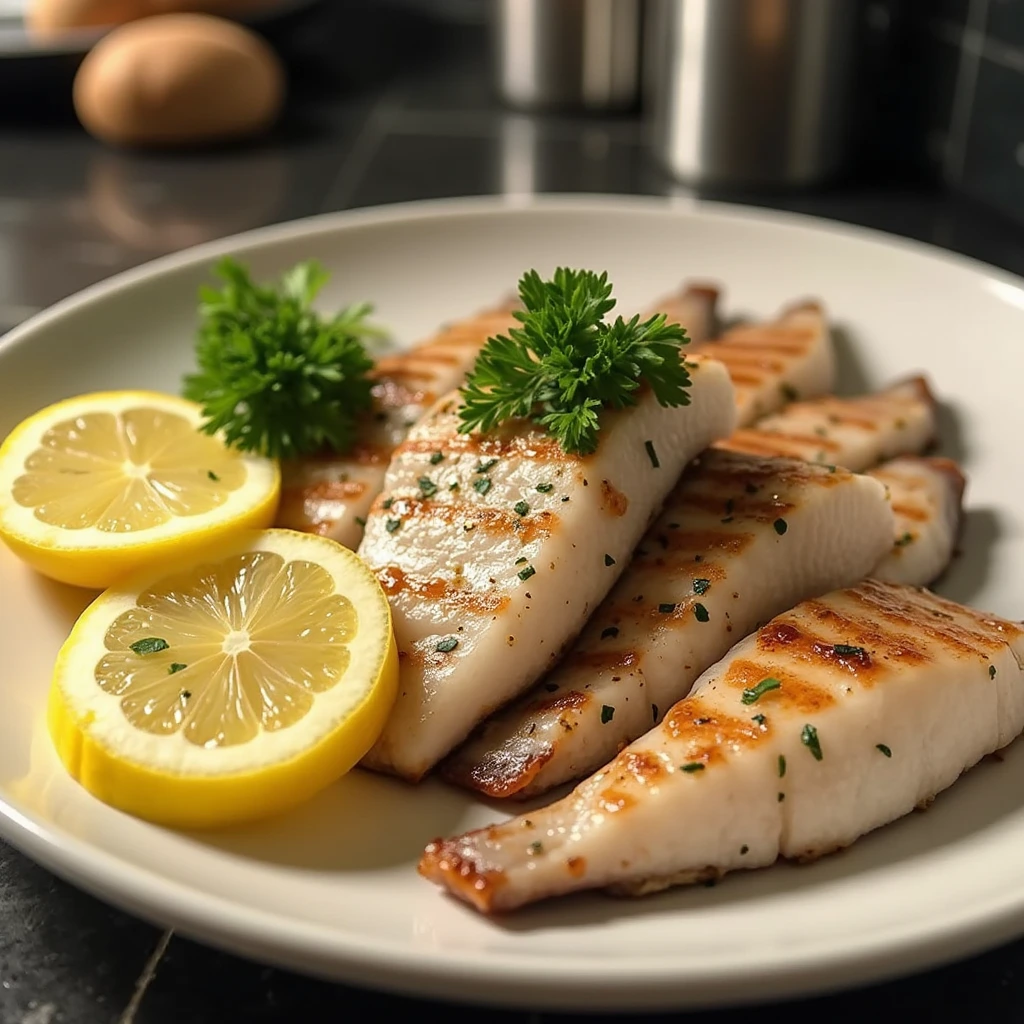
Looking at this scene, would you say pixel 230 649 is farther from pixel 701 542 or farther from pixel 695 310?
pixel 695 310

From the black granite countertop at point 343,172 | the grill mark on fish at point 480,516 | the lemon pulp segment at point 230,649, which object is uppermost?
the grill mark on fish at point 480,516

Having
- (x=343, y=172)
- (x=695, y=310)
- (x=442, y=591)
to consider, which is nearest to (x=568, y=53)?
(x=343, y=172)

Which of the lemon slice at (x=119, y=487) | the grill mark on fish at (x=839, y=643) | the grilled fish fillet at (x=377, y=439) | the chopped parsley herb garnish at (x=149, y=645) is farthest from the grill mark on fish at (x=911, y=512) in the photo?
the chopped parsley herb garnish at (x=149, y=645)

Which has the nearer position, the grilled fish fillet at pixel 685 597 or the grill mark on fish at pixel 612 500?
the grilled fish fillet at pixel 685 597

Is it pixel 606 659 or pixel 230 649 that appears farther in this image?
pixel 606 659

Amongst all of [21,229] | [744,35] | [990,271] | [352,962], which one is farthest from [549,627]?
[21,229]

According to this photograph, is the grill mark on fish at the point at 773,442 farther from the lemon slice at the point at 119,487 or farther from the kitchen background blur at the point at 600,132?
the kitchen background blur at the point at 600,132
